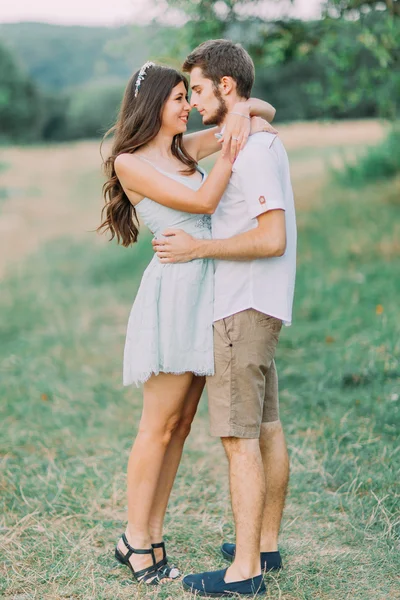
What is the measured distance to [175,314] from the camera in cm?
321

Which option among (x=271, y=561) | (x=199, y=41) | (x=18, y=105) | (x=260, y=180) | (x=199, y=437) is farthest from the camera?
(x=18, y=105)

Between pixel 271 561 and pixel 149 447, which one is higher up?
pixel 149 447

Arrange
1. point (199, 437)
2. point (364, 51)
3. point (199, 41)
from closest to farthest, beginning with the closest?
point (199, 437) → point (199, 41) → point (364, 51)

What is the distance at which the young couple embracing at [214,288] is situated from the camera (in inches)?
121

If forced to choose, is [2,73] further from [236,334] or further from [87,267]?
[236,334]

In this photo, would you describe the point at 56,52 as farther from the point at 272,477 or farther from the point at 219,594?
the point at 219,594

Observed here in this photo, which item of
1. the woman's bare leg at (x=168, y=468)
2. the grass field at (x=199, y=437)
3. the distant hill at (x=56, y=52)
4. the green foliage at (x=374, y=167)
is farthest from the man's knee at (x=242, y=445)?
the distant hill at (x=56, y=52)

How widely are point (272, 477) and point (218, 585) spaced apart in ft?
1.55

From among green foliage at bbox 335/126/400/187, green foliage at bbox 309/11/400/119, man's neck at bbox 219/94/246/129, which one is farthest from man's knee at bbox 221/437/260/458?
green foliage at bbox 335/126/400/187

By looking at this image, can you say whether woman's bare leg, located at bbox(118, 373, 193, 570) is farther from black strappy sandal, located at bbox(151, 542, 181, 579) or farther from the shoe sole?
the shoe sole

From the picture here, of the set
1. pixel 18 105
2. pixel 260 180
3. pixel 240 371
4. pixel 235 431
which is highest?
pixel 18 105

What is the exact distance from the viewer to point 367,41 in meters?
7.21

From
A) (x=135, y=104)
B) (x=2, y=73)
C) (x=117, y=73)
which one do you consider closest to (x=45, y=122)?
(x=2, y=73)

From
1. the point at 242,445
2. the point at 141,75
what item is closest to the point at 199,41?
the point at 141,75
